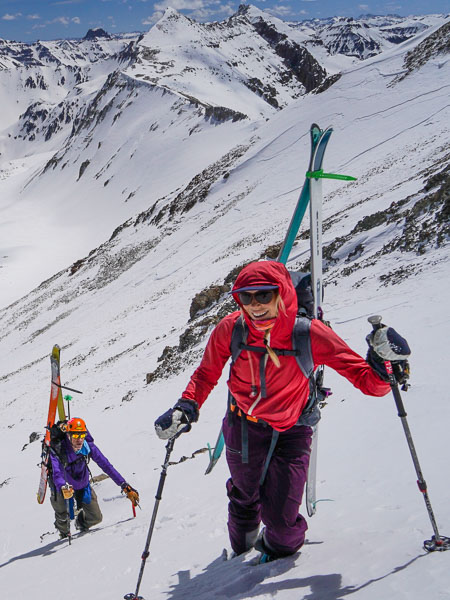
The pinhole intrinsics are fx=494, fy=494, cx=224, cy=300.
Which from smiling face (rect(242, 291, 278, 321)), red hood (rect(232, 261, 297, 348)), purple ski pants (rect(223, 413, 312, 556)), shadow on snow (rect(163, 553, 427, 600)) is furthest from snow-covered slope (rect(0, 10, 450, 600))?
smiling face (rect(242, 291, 278, 321))

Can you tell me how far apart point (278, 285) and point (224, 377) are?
30.3 feet

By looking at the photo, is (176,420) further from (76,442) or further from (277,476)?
(76,442)

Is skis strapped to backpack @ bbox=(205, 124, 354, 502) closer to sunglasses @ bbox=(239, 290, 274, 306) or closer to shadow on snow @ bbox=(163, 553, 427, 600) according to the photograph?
sunglasses @ bbox=(239, 290, 274, 306)

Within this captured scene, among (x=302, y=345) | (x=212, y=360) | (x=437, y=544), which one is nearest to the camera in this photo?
(x=437, y=544)

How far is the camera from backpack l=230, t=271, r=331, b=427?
12.3 ft

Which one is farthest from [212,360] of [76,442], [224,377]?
[224,377]

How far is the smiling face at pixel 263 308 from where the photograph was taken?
3633mm

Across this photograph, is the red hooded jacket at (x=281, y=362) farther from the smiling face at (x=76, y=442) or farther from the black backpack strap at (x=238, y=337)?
the smiling face at (x=76, y=442)

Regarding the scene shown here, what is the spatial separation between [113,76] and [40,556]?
144372mm

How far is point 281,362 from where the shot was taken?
383cm

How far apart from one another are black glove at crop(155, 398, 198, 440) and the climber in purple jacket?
9.98 ft

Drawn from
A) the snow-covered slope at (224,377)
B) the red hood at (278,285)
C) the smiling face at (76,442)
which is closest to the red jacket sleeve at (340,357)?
the red hood at (278,285)

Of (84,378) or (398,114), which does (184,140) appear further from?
(84,378)

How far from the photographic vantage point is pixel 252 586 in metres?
3.70
